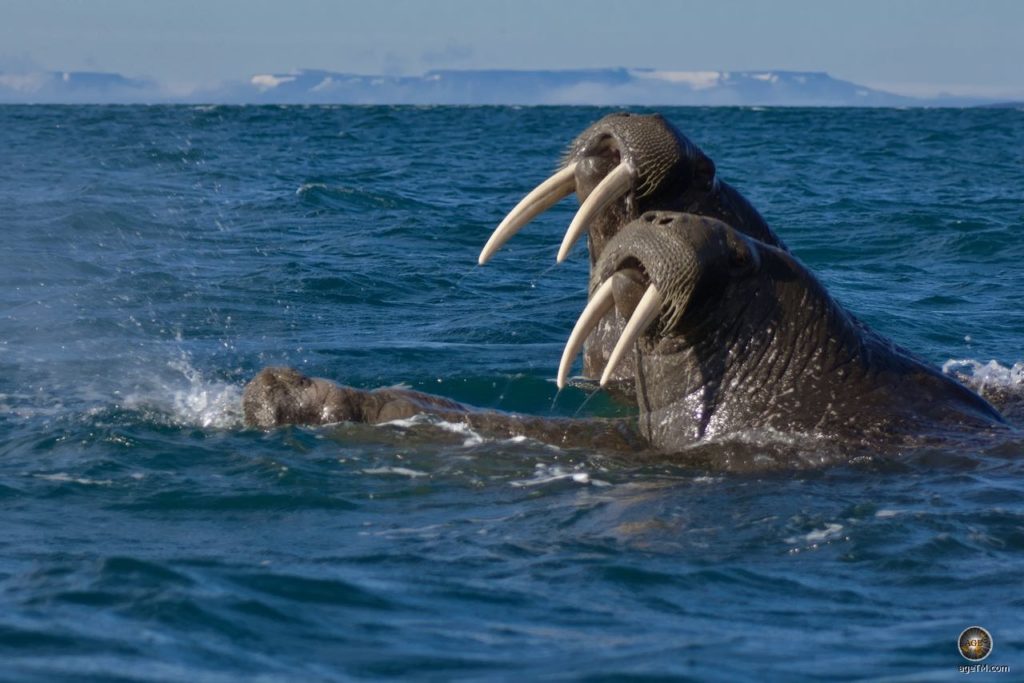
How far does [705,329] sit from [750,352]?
0.25 m

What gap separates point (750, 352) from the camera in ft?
25.6

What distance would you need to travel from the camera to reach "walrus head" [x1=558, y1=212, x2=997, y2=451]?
7508mm

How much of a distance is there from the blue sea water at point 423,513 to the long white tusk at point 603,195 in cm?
112

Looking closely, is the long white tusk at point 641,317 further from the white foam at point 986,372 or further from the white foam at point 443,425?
the white foam at point 986,372

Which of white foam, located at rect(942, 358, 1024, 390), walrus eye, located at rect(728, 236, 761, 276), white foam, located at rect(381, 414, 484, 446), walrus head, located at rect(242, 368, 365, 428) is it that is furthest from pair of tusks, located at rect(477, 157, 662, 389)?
white foam, located at rect(942, 358, 1024, 390)

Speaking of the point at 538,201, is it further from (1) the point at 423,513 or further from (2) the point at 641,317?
(1) the point at 423,513

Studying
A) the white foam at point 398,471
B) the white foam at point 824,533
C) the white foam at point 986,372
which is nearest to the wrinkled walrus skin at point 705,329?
the white foam at point 398,471

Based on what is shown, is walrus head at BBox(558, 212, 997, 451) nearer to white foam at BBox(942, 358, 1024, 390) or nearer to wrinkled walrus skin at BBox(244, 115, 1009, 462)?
wrinkled walrus skin at BBox(244, 115, 1009, 462)

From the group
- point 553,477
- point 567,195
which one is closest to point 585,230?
point 567,195

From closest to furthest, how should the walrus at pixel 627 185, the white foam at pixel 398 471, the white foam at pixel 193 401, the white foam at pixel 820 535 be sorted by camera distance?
the white foam at pixel 820 535 < the white foam at pixel 398 471 < the walrus at pixel 627 185 < the white foam at pixel 193 401

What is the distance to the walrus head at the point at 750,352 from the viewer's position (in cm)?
751

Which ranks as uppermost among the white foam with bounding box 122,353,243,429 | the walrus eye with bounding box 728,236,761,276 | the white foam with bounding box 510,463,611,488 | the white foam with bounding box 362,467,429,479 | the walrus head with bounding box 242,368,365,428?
the walrus eye with bounding box 728,236,761,276

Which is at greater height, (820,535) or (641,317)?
(641,317)

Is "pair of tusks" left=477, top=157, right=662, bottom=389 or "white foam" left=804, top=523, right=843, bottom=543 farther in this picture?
"pair of tusks" left=477, top=157, right=662, bottom=389
